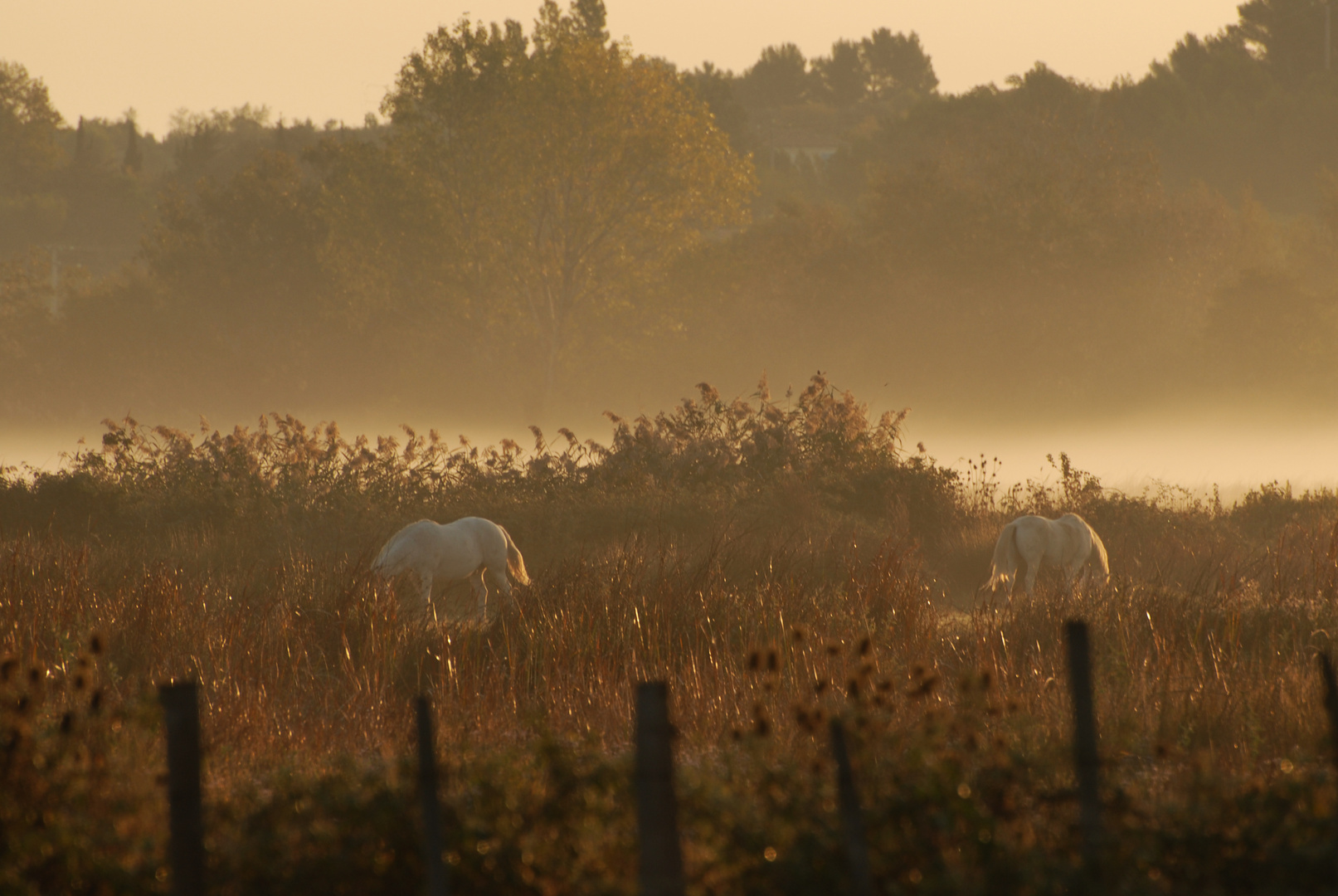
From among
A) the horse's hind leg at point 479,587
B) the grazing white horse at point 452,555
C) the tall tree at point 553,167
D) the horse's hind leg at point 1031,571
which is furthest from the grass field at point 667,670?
the tall tree at point 553,167

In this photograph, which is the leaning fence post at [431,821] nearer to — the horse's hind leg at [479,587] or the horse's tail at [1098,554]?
the horse's hind leg at [479,587]

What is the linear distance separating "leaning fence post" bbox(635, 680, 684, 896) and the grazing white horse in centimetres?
727

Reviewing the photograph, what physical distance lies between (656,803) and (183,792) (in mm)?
1349

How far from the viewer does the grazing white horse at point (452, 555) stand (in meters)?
11.1

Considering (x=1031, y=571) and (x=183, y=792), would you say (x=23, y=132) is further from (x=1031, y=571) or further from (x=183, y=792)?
(x=183, y=792)

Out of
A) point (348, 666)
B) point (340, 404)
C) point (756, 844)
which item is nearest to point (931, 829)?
point (756, 844)

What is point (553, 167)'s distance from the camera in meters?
41.8

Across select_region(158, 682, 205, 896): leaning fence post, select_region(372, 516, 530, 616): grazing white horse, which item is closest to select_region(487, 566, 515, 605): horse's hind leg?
select_region(372, 516, 530, 616): grazing white horse

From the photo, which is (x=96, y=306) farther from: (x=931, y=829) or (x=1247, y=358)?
(x=931, y=829)

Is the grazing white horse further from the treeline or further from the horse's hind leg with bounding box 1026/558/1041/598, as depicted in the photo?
the treeline

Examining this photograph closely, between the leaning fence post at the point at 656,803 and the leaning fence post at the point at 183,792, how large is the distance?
4.17ft

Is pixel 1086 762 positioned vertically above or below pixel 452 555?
below

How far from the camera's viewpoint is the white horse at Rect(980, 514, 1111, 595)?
1283cm

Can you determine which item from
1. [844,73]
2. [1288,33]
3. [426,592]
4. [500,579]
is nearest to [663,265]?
[1288,33]
